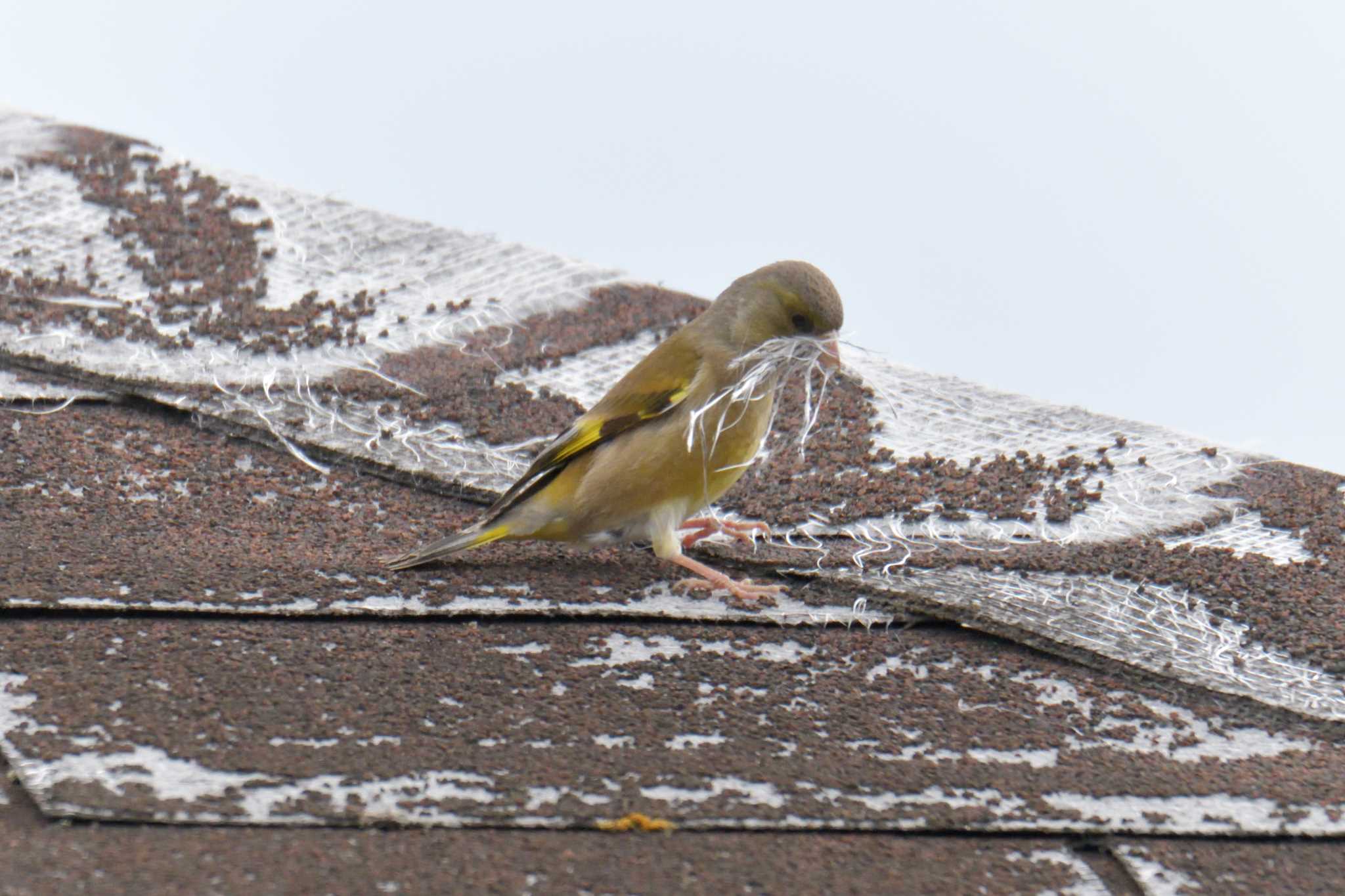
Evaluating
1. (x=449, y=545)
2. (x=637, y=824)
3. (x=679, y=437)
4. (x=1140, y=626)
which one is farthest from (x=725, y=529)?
(x=637, y=824)

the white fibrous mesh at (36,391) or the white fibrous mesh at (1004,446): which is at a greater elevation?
the white fibrous mesh at (1004,446)

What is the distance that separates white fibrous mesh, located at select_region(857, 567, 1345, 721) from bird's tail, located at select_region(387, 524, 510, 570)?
0.84m

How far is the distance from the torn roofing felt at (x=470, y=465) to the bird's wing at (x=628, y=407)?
0.79ft

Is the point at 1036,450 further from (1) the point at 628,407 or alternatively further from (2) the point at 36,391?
(2) the point at 36,391

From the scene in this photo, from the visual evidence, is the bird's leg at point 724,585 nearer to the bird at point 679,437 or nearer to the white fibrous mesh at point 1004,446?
the bird at point 679,437

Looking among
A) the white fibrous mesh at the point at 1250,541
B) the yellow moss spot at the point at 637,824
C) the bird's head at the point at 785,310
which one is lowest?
the yellow moss spot at the point at 637,824

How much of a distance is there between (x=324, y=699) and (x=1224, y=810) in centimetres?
148

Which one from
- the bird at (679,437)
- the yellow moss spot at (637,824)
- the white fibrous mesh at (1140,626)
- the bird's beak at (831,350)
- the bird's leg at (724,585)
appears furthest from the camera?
the bird's beak at (831,350)

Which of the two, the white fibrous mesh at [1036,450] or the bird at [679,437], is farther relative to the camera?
the white fibrous mesh at [1036,450]

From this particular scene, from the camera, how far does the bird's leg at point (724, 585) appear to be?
332cm

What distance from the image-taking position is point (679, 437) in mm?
3666

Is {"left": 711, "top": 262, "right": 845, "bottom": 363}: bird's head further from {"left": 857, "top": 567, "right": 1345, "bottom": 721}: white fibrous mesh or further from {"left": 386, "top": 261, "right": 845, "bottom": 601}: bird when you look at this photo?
{"left": 857, "top": 567, "right": 1345, "bottom": 721}: white fibrous mesh

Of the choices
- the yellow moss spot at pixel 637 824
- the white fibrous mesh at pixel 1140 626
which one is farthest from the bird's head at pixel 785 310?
the yellow moss spot at pixel 637 824

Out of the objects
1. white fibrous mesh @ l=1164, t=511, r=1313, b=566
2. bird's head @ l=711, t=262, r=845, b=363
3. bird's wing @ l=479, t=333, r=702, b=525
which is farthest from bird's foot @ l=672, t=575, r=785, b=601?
white fibrous mesh @ l=1164, t=511, r=1313, b=566
